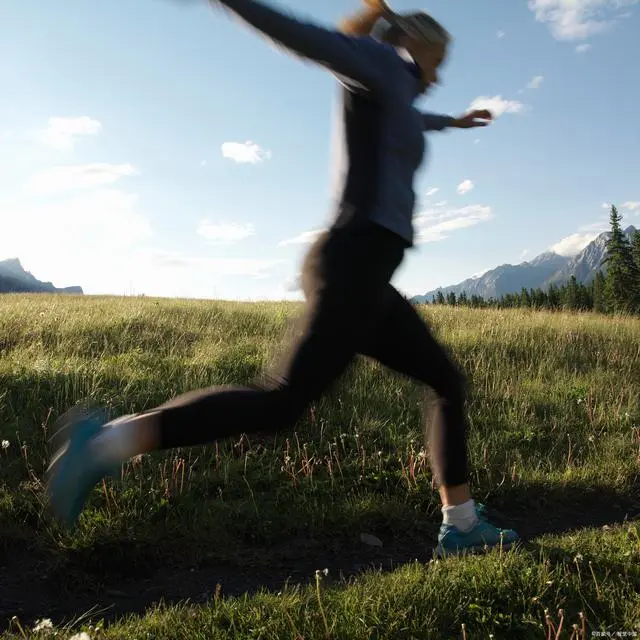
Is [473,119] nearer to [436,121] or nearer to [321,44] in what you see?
[436,121]

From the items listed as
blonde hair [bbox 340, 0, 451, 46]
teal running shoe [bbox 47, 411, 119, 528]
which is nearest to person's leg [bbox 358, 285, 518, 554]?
blonde hair [bbox 340, 0, 451, 46]

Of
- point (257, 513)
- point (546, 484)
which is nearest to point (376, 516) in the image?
point (257, 513)

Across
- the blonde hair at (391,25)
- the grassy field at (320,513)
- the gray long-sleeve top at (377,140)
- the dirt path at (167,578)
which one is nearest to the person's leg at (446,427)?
the grassy field at (320,513)

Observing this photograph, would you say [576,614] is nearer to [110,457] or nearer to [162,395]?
[110,457]

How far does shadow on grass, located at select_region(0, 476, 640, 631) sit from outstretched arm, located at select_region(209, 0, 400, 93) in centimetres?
231

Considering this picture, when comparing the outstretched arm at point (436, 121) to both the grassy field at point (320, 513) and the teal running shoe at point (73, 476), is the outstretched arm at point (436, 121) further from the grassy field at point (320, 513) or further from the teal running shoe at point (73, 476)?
the teal running shoe at point (73, 476)

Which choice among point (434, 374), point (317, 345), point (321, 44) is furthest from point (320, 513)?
point (321, 44)

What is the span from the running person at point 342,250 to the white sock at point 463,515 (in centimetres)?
120

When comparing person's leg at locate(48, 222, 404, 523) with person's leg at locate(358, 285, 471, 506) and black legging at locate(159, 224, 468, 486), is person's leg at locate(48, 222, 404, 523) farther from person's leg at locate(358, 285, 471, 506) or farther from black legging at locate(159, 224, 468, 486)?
person's leg at locate(358, 285, 471, 506)

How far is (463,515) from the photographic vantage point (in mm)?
3074

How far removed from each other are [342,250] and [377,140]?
18.7 inches

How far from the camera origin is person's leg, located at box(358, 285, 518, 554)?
282cm

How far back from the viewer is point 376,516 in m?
3.75

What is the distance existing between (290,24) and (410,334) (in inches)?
57.9
